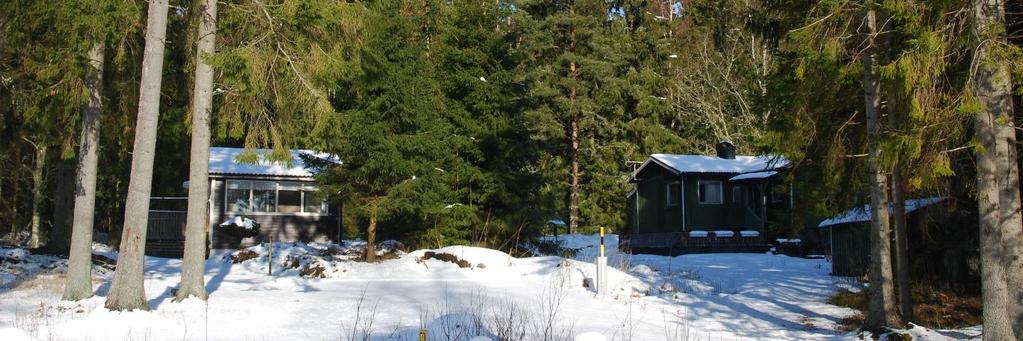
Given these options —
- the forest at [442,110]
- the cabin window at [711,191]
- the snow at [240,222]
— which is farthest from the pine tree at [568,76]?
the snow at [240,222]

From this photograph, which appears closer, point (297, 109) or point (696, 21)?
point (297, 109)

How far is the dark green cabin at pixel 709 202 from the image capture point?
33250mm

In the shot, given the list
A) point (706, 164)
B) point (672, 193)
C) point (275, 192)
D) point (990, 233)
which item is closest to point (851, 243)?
point (990, 233)

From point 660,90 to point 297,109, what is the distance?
31126 millimetres

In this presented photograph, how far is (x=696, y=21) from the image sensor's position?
41.9 meters

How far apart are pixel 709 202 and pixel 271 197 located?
16507 millimetres

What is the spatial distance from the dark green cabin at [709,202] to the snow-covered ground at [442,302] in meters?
9.24

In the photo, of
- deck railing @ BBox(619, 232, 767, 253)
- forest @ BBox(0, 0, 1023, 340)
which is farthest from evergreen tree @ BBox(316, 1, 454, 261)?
deck railing @ BBox(619, 232, 767, 253)

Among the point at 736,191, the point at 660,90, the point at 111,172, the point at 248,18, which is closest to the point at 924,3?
the point at 248,18

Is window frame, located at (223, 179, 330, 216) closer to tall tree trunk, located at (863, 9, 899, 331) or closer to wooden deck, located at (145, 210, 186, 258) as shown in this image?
wooden deck, located at (145, 210, 186, 258)

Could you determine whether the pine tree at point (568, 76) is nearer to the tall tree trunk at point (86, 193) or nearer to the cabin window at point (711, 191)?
the cabin window at point (711, 191)

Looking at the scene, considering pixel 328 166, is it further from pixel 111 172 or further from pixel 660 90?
pixel 660 90

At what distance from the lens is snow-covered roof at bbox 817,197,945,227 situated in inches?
578

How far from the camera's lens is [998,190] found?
34.1 ft
